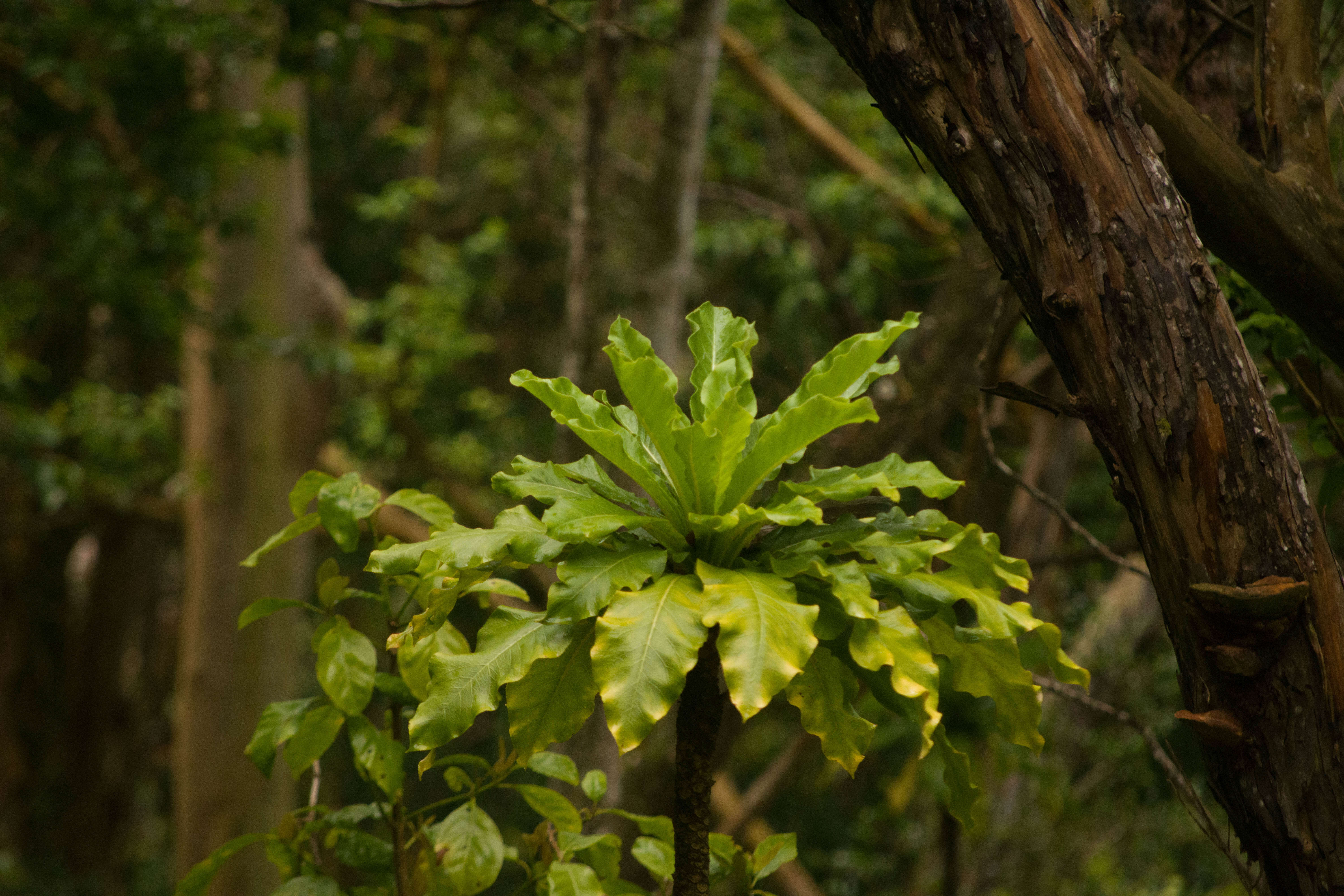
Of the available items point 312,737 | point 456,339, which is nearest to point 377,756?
point 312,737

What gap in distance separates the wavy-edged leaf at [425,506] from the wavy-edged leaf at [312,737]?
0.99ft

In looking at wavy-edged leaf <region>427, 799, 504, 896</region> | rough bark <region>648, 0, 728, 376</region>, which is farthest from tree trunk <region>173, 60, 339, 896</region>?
wavy-edged leaf <region>427, 799, 504, 896</region>

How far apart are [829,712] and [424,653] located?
59cm

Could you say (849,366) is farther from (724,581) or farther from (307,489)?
(307,489)

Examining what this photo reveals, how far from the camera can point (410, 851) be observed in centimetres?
185

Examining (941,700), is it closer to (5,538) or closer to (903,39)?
(903,39)

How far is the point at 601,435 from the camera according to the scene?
123 centimetres

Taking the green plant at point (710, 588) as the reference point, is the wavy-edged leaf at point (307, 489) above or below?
below


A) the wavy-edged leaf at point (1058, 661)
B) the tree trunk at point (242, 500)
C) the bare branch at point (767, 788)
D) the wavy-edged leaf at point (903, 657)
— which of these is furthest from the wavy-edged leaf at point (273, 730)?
the bare branch at point (767, 788)

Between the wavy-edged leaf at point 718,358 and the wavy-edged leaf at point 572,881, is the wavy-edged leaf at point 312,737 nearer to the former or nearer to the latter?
the wavy-edged leaf at point 572,881

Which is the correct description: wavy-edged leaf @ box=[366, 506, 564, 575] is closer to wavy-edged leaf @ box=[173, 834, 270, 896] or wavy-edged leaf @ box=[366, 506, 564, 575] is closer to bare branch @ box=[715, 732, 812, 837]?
wavy-edged leaf @ box=[173, 834, 270, 896]

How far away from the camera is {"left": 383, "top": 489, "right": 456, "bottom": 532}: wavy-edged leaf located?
153 cm

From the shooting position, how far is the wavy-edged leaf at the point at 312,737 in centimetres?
150

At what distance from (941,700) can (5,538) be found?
22.5ft
